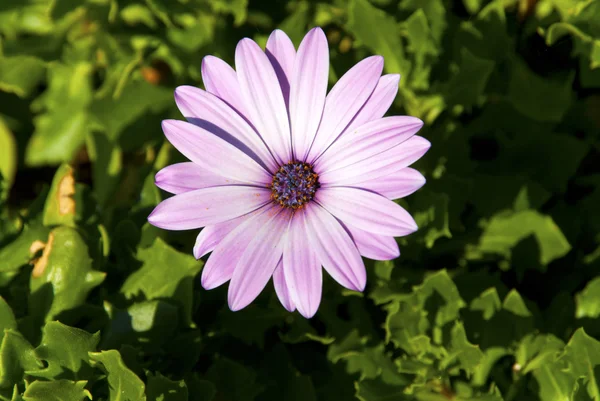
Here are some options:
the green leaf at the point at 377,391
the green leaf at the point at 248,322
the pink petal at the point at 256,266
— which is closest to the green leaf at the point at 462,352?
the green leaf at the point at 377,391

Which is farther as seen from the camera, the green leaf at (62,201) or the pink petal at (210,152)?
the green leaf at (62,201)

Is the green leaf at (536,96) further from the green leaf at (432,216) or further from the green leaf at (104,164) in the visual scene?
the green leaf at (104,164)

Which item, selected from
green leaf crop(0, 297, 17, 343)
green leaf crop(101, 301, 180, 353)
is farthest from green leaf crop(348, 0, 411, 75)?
green leaf crop(0, 297, 17, 343)

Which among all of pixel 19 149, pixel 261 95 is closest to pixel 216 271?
pixel 261 95

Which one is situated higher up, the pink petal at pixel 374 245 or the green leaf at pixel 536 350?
the pink petal at pixel 374 245

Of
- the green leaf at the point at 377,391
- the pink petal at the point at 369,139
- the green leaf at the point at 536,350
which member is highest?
the pink petal at the point at 369,139

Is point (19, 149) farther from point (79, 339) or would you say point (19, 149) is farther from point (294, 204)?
point (294, 204)
